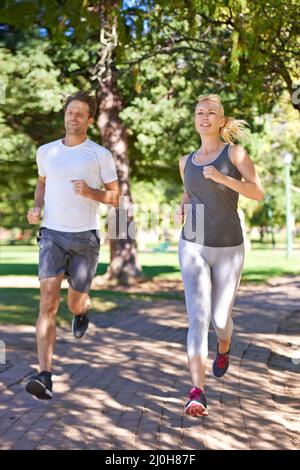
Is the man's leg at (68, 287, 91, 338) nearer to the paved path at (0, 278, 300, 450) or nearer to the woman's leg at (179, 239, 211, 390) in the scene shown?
the paved path at (0, 278, 300, 450)

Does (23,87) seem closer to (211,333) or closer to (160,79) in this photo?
(160,79)

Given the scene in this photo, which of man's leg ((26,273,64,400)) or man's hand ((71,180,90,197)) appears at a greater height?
man's hand ((71,180,90,197))

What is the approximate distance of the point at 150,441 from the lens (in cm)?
546

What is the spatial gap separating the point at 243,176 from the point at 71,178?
125 centimetres

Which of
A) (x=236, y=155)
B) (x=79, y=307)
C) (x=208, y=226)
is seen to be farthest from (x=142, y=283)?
(x=236, y=155)

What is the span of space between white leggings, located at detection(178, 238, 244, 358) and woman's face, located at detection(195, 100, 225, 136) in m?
0.76

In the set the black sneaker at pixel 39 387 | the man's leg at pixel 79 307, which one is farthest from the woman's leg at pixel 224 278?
the black sneaker at pixel 39 387

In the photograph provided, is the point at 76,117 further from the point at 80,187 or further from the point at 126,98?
the point at 126,98

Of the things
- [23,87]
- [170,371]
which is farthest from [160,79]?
[170,371]

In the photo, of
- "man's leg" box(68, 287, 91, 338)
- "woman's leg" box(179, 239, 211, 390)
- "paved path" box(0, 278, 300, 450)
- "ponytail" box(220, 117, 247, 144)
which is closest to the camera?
"paved path" box(0, 278, 300, 450)

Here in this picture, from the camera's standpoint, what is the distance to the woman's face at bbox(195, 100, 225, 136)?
6066 mm

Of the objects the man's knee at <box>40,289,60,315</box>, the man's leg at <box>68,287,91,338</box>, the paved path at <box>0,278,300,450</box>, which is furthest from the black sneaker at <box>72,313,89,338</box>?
the man's knee at <box>40,289,60,315</box>

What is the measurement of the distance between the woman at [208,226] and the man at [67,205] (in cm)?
70

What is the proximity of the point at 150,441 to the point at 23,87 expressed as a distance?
59.2 feet
